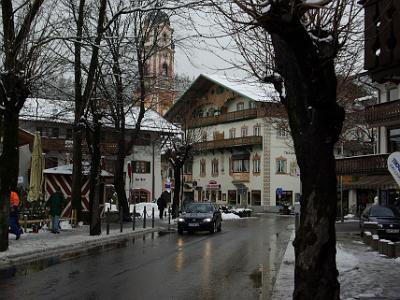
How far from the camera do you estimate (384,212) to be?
26.2 m

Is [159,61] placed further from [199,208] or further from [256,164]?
[256,164]

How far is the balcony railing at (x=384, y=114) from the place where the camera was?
3712 cm

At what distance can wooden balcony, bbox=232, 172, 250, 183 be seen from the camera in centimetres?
7350

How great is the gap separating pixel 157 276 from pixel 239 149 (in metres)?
63.3

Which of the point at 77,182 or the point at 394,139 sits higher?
the point at 394,139

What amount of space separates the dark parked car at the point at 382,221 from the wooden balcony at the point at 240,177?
4652 cm

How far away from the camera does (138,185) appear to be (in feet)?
206

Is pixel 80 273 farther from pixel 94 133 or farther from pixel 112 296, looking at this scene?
pixel 94 133

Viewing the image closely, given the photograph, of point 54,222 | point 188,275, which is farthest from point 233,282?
point 54,222

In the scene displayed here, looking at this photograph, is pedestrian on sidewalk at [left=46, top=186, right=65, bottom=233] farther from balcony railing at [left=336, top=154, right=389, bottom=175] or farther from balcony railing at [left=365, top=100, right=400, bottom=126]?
balcony railing at [left=365, top=100, right=400, bottom=126]

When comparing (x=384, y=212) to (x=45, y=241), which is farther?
(x=384, y=212)

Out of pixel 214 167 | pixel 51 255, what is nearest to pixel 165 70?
pixel 51 255

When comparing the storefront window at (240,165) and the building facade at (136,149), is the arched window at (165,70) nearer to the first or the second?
the building facade at (136,149)

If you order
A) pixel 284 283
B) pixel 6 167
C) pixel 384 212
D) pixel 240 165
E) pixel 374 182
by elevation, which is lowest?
pixel 284 283
